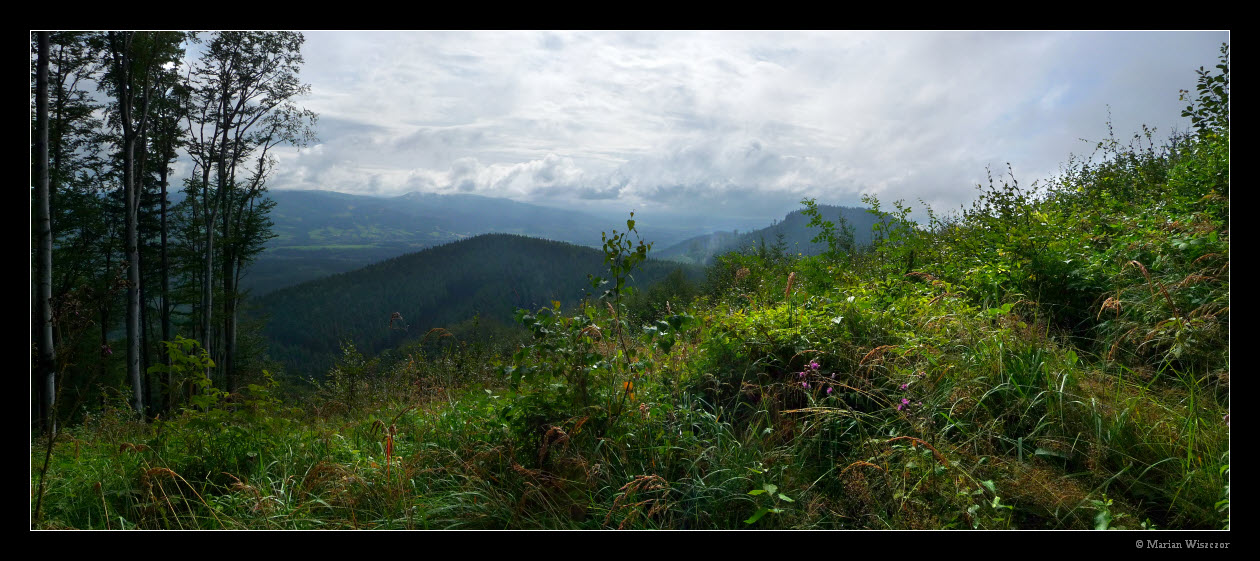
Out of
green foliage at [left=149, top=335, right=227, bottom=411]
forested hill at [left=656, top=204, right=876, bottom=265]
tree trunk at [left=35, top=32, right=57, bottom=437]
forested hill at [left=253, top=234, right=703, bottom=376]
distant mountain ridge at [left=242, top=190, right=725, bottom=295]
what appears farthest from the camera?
distant mountain ridge at [left=242, top=190, right=725, bottom=295]

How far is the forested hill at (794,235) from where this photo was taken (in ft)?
31.7

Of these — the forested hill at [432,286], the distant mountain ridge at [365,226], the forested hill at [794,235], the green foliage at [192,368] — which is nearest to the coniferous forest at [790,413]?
the green foliage at [192,368]

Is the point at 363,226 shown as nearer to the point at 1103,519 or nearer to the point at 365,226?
the point at 365,226

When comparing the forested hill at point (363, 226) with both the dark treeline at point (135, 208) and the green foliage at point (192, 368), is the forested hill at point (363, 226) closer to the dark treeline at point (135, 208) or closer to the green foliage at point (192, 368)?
the dark treeline at point (135, 208)

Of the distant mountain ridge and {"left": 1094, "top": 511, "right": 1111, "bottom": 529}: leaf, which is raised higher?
the distant mountain ridge

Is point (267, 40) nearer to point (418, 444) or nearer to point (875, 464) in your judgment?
point (418, 444)

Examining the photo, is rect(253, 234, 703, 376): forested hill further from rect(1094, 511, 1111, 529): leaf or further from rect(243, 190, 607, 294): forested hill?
rect(1094, 511, 1111, 529): leaf

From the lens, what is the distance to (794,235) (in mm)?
→ 27078

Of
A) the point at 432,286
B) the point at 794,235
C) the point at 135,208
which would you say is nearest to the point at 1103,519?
the point at 135,208

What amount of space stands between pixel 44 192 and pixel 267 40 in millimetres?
16364

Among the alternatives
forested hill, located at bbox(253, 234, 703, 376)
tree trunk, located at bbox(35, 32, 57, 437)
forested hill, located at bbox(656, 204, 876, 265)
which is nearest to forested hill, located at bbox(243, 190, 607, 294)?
forested hill, located at bbox(253, 234, 703, 376)

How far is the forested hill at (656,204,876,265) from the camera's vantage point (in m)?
9.67

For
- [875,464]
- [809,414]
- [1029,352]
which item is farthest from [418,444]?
[1029,352]
